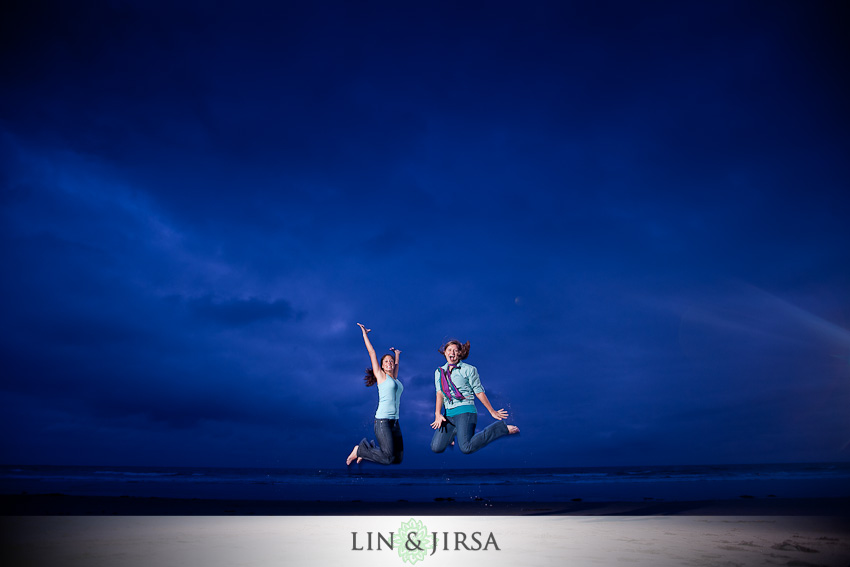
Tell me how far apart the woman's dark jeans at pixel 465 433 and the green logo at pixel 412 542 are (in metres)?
1.96

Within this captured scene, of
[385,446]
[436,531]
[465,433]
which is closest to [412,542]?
[436,531]

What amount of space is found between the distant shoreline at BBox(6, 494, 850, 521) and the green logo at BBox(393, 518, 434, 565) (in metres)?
2.78

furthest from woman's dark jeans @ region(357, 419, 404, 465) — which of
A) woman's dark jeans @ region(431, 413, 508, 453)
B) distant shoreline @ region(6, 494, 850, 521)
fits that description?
distant shoreline @ region(6, 494, 850, 521)

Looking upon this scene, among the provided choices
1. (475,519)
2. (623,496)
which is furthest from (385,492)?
(475,519)

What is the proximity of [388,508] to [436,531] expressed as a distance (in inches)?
235

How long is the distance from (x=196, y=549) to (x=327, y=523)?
4.51 metres

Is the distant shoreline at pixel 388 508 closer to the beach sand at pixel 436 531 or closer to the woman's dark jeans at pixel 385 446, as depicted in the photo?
the beach sand at pixel 436 531

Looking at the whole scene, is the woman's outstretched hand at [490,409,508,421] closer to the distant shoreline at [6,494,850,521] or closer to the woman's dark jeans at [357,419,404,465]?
the woman's dark jeans at [357,419,404,465]

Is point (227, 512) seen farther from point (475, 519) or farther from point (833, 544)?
point (833, 544)

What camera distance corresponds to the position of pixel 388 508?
1691 cm

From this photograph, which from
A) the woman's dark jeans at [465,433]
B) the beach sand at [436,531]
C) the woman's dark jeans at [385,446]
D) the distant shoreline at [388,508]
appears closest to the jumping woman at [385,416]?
the woman's dark jeans at [385,446]

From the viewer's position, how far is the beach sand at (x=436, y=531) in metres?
7.95

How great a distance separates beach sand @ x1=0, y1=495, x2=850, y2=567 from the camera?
7.95m

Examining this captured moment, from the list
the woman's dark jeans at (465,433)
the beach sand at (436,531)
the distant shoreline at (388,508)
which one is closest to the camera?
the woman's dark jeans at (465,433)
